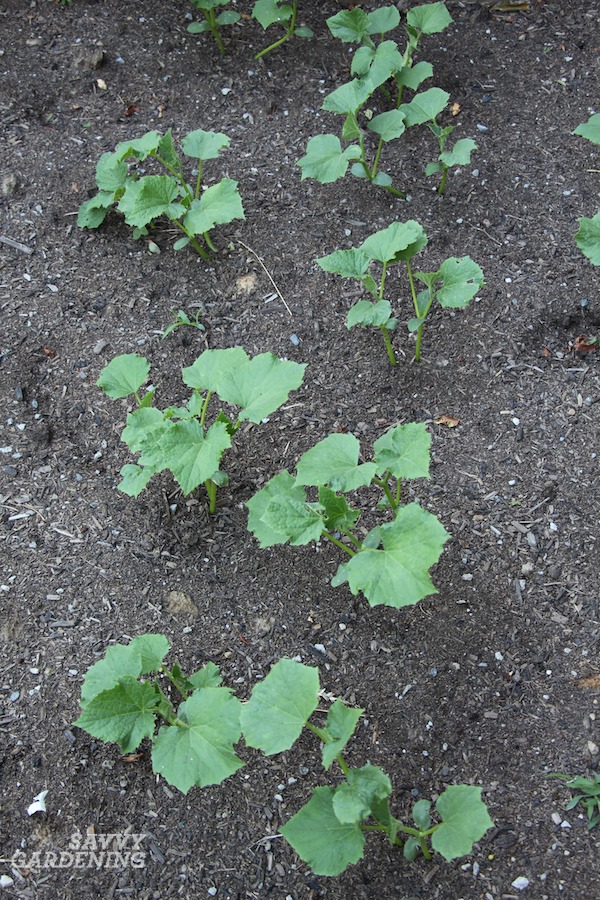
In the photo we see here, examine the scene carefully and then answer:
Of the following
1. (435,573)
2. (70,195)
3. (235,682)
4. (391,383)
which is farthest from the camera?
(70,195)

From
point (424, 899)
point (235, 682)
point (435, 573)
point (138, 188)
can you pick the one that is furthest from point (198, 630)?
point (138, 188)

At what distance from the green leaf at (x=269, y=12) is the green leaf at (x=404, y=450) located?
2.19m

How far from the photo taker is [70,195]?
3.47 metres

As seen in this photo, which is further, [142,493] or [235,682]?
[142,493]

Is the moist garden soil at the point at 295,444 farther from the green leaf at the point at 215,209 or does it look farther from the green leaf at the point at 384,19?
the green leaf at the point at 384,19

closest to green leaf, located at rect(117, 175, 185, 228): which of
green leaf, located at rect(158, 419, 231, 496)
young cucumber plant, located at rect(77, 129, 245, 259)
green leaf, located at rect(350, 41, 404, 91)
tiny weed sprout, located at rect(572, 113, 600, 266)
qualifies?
young cucumber plant, located at rect(77, 129, 245, 259)

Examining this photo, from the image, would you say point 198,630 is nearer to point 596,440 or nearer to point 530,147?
point 596,440

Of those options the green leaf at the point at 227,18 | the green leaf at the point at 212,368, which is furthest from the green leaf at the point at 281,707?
the green leaf at the point at 227,18

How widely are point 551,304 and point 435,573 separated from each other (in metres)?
1.19

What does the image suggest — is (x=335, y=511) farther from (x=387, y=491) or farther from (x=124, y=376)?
(x=124, y=376)

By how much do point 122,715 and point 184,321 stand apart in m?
1.50

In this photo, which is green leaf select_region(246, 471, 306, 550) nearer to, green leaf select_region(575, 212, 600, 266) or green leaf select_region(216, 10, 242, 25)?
green leaf select_region(575, 212, 600, 266)

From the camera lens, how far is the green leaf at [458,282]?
8.94ft

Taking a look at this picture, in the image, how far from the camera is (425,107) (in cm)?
325
